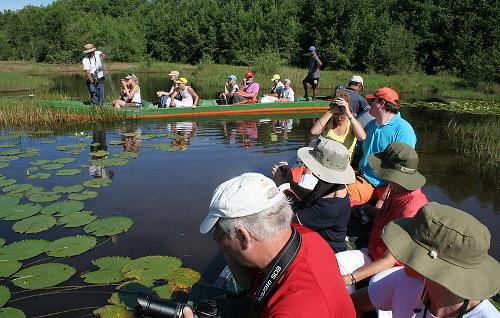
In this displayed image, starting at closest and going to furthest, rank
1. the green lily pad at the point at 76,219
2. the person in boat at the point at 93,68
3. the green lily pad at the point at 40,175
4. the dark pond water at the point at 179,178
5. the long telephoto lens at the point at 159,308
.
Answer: the long telephoto lens at the point at 159,308 → the dark pond water at the point at 179,178 → the green lily pad at the point at 76,219 → the green lily pad at the point at 40,175 → the person in boat at the point at 93,68

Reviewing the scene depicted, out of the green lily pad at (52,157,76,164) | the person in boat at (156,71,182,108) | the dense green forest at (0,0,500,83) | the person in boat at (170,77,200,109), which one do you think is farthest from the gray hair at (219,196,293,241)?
the dense green forest at (0,0,500,83)

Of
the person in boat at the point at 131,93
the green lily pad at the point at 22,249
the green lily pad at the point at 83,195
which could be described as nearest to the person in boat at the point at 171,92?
the person in boat at the point at 131,93

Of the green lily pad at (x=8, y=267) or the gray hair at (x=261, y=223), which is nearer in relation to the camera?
the gray hair at (x=261, y=223)

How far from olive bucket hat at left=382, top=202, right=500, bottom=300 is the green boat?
10.2 metres

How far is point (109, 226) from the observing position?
5020 mm

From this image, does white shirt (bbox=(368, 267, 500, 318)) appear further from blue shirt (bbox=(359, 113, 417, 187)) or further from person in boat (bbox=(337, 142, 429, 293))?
blue shirt (bbox=(359, 113, 417, 187))

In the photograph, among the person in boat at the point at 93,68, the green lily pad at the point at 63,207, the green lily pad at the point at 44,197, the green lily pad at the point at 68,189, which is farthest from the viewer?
Result: the person in boat at the point at 93,68

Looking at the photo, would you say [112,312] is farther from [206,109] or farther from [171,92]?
[171,92]

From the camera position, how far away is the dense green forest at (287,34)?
2948cm

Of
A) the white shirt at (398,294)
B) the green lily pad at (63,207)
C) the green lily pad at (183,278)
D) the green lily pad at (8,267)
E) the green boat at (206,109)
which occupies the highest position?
the white shirt at (398,294)

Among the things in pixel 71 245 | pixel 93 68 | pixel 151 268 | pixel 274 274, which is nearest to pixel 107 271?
pixel 151 268

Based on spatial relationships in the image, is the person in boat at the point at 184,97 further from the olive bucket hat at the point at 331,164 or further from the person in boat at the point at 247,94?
the olive bucket hat at the point at 331,164

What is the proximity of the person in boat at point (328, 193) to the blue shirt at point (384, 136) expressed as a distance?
4.08ft

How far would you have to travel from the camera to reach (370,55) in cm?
3225
